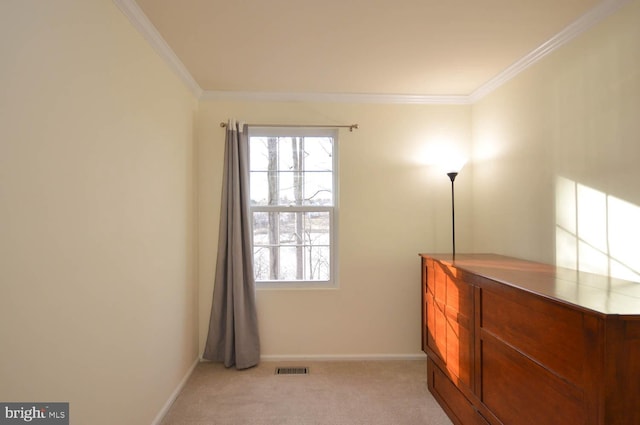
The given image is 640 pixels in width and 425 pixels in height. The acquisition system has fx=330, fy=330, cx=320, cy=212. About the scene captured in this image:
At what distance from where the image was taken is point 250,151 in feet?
10.3

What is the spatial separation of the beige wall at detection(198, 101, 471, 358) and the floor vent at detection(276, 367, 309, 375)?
6.8 inches

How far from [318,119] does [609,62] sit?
2057 mm

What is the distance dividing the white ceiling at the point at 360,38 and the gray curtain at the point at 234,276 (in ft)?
2.20

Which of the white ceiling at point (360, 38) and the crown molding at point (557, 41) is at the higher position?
the white ceiling at point (360, 38)

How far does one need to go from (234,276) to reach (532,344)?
7.30 feet

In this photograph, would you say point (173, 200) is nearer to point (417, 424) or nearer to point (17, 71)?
point (17, 71)

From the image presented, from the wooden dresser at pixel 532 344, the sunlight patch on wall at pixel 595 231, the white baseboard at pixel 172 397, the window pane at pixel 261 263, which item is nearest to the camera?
the wooden dresser at pixel 532 344

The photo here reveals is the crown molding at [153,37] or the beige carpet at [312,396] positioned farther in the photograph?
the beige carpet at [312,396]

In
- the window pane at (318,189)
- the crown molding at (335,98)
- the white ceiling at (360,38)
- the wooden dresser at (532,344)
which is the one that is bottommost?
the wooden dresser at (532,344)

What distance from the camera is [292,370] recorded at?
2879mm

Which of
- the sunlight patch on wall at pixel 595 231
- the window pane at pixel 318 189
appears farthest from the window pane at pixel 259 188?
the sunlight patch on wall at pixel 595 231

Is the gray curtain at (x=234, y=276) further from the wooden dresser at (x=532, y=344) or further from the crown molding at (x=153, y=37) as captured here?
the wooden dresser at (x=532, y=344)

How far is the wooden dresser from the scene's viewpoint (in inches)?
42.6

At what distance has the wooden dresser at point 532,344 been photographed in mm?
1082
